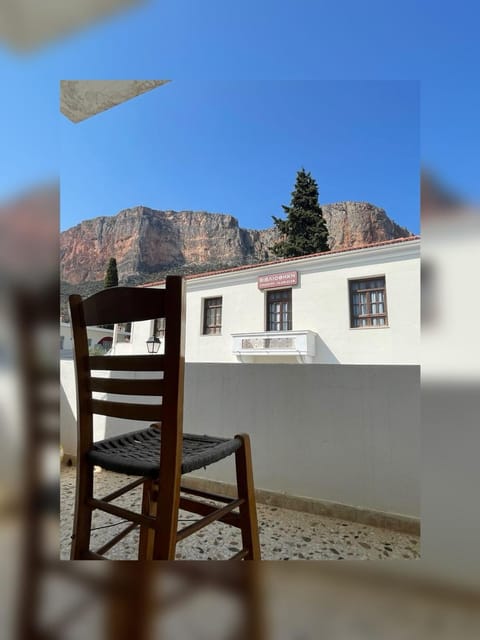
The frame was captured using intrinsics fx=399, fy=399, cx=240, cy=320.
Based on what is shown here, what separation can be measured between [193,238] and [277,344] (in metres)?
3.06

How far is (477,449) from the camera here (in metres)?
0.90

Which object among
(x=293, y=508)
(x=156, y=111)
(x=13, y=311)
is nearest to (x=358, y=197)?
(x=156, y=111)

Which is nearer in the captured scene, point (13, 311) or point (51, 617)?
point (13, 311)

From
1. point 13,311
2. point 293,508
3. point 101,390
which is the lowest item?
point 293,508

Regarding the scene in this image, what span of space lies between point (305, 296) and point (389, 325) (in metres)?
1.74

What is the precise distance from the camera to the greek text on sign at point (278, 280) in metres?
8.47

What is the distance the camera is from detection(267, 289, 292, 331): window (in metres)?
8.48

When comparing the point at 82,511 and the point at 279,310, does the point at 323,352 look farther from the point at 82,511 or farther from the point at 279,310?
the point at 82,511

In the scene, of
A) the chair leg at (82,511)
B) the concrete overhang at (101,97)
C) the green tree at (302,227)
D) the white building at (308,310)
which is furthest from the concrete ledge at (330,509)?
the green tree at (302,227)

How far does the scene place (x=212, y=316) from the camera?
8.91 meters

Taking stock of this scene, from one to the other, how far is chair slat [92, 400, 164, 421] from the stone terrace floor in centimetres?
114

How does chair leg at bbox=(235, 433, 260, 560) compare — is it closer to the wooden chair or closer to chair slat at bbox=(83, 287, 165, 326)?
the wooden chair

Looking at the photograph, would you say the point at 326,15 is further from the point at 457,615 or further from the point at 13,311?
the point at 457,615

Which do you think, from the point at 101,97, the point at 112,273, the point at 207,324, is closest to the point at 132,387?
the point at 101,97
